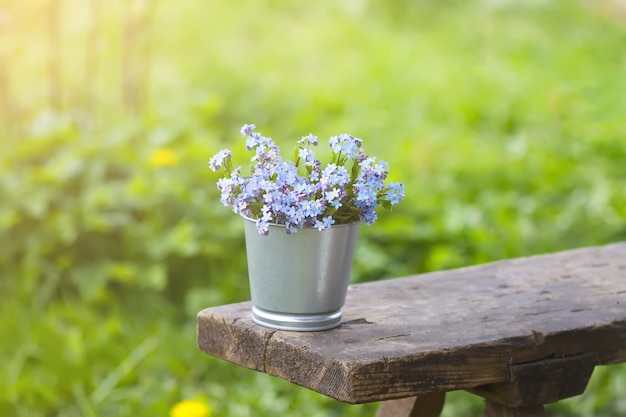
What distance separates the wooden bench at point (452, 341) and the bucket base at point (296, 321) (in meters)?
0.01

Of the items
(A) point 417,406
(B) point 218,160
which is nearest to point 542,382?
(A) point 417,406

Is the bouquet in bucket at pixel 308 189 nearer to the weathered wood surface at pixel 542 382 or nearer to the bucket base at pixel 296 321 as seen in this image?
the bucket base at pixel 296 321

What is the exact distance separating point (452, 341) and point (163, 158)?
222 centimetres

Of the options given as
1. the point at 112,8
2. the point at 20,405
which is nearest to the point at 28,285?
the point at 20,405

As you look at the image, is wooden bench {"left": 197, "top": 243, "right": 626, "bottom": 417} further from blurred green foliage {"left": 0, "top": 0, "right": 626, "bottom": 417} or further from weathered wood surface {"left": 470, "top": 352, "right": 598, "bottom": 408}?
blurred green foliage {"left": 0, "top": 0, "right": 626, "bottom": 417}

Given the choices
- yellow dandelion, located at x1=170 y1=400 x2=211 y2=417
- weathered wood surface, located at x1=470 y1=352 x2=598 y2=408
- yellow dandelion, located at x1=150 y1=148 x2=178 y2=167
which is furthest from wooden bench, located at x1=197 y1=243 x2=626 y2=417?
yellow dandelion, located at x1=150 y1=148 x2=178 y2=167

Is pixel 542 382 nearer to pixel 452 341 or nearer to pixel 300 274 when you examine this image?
pixel 452 341

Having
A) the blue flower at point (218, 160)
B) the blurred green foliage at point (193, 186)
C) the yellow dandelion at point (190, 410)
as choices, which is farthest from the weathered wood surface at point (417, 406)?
the blurred green foliage at point (193, 186)

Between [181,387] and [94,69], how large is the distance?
66.3 inches

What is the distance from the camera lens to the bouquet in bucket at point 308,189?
5.15 ft

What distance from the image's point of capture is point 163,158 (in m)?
3.67

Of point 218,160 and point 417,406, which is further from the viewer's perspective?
point 417,406

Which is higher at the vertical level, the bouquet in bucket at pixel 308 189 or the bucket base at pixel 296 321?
the bouquet in bucket at pixel 308 189

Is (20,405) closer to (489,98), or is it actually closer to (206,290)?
(206,290)
